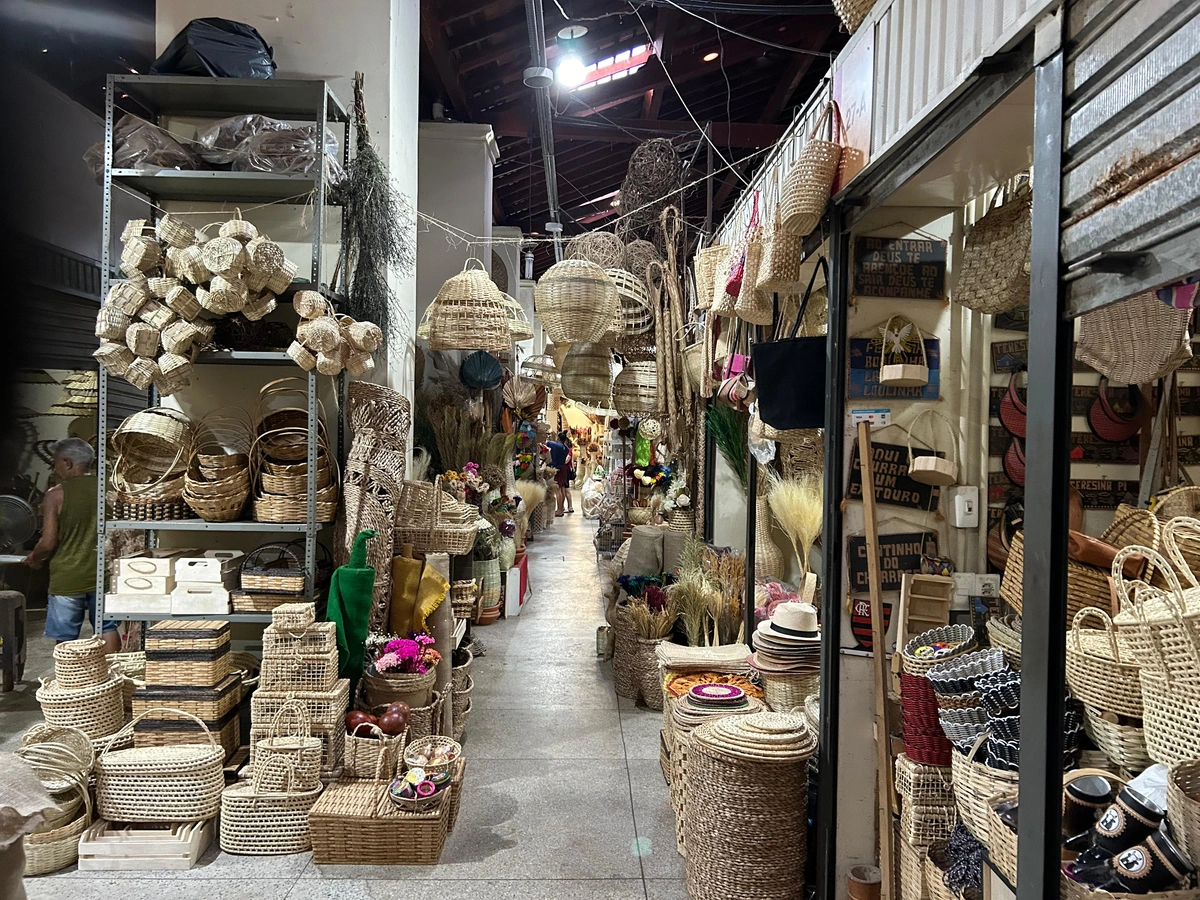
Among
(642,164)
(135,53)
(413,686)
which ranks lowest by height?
(413,686)

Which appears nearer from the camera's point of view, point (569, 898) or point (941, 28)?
point (941, 28)

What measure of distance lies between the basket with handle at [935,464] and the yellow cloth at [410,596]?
253 cm

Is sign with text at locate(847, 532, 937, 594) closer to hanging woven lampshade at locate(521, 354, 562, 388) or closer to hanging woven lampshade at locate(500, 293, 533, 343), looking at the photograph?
hanging woven lampshade at locate(500, 293, 533, 343)

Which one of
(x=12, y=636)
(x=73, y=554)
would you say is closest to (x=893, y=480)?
(x=73, y=554)

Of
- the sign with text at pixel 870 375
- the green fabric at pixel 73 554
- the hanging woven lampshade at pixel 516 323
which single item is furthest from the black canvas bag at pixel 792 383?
the green fabric at pixel 73 554

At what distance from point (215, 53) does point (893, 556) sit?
3.73m

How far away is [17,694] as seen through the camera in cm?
493

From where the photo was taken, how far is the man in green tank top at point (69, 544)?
15.3 ft

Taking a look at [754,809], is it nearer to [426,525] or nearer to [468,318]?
[426,525]

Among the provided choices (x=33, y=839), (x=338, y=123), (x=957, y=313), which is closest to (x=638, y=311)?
(x=338, y=123)

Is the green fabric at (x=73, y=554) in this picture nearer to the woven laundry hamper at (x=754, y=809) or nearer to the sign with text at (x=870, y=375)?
the woven laundry hamper at (x=754, y=809)

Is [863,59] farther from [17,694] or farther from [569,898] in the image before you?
[17,694]

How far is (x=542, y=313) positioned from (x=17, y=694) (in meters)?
3.96

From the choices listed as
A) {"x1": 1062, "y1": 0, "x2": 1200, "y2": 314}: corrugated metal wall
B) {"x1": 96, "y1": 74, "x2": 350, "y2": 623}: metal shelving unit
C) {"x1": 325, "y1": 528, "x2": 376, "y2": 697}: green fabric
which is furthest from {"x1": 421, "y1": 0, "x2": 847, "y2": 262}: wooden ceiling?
{"x1": 1062, "y1": 0, "x2": 1200, "y2": 314}: corrugated metal wall
